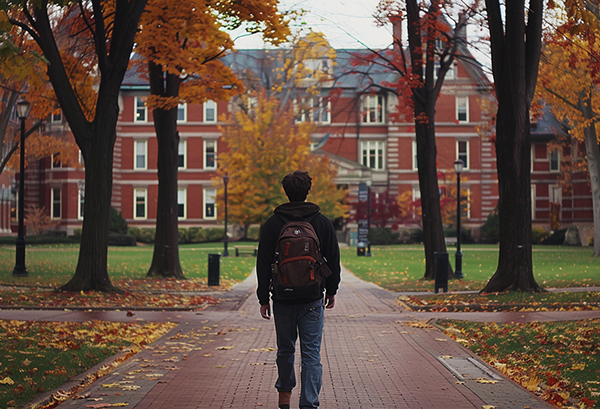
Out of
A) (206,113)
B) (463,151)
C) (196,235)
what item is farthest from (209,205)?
(463,151)

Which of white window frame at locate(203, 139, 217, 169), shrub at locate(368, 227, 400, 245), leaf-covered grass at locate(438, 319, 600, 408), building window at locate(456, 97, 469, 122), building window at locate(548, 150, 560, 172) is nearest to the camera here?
leaf-covered grass at locate(438, 319, 600, 408)

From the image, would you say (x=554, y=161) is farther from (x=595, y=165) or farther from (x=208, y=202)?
(x=208, y=202)

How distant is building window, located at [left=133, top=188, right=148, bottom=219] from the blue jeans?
199 ft

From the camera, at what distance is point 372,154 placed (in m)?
67.8

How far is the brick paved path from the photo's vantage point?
689 centimetres

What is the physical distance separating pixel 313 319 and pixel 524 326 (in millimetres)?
6621

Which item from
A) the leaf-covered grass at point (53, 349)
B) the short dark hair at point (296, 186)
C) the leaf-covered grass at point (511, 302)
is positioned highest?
the short dark hair at point (296, 186)

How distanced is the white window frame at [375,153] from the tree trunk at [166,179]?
1797 inches

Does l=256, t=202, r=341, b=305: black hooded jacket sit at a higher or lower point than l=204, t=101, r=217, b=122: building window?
lower

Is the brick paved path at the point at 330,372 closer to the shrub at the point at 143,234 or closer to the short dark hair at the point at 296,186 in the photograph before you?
the short dark hair at the point at 296,186

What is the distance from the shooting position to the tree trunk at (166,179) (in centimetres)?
2250

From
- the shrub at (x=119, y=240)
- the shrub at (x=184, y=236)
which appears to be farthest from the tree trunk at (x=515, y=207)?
the shrub at (x=184, y=236)

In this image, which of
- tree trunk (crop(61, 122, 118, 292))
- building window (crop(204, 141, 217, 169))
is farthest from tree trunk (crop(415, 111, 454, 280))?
building window (crop(204, 141, 217, 169))

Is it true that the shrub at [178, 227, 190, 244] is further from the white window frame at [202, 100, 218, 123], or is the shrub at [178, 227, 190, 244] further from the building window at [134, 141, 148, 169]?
the white window frame at [202, 100, 218, 123]
